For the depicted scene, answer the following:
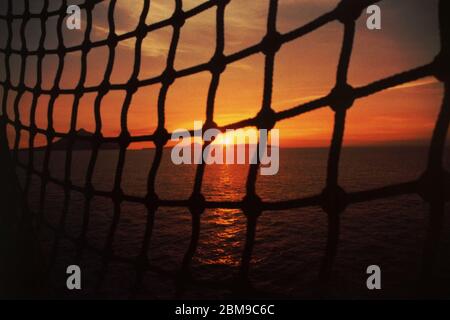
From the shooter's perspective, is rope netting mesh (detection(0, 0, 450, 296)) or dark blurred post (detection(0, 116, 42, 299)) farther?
dark blurred post (detection(0, 116, 42, 299))

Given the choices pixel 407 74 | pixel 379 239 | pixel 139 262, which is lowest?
pixel 139 262

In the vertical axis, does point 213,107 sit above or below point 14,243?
above

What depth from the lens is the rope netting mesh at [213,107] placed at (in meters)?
1.18

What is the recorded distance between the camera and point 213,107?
2.06 m

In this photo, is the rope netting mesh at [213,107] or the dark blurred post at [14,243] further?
the dark blurred post at [14,243]

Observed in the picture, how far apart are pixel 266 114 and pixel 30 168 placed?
2731 millimetres

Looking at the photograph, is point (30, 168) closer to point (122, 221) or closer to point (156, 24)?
point (156, 24)

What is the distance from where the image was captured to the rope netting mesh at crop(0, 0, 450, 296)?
1176 mm

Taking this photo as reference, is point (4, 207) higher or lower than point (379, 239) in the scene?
lower

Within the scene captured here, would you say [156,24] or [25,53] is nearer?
[156,24]

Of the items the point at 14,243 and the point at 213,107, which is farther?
the point at 14,243

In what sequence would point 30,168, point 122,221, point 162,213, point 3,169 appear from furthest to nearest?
1. point 162,213
2. point 122,221
3. point 30,168
4. point 3,169
